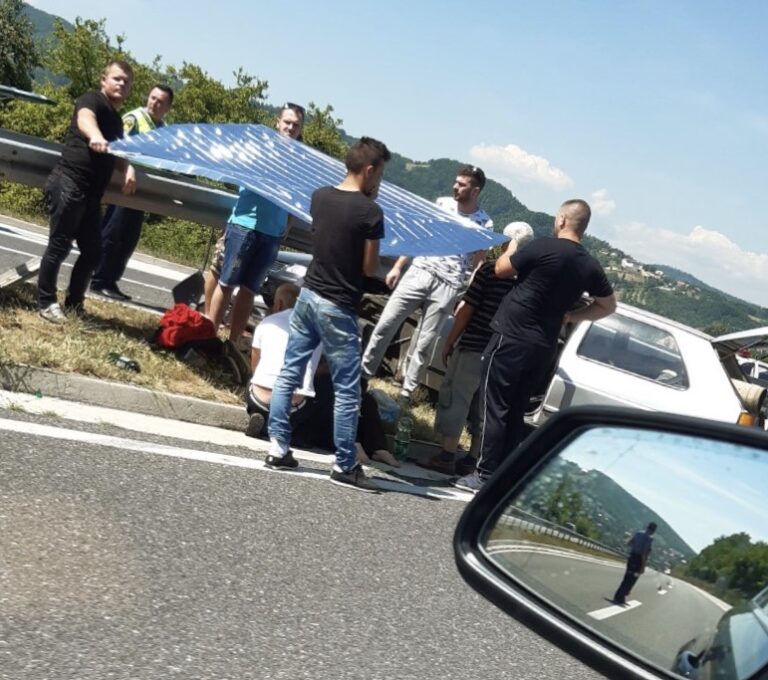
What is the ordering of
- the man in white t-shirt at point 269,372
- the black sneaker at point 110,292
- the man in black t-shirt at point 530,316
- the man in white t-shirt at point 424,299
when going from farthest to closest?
1. the black sneaker at point 110,292
2. the man in white t-shirt at point 424,299
3. the man in white t-shirt at point 269,372
4. the man in black t-shirt at point 530,316

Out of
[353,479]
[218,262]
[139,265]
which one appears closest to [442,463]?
[353,479]

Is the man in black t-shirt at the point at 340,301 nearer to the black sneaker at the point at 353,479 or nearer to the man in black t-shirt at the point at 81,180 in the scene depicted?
the black sneaker at the point at 353,479

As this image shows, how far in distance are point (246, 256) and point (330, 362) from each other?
2.03m

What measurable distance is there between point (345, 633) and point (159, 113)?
6531 mm

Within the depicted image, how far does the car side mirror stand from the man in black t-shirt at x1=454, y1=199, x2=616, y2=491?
15.7 ft

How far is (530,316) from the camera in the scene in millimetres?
7156

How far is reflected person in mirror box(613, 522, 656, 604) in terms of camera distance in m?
1.88

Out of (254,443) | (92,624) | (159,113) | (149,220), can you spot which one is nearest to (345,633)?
(92,624)

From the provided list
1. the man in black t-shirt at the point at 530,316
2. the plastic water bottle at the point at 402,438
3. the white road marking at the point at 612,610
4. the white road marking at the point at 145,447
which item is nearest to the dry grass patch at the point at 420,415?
the plastic water bottle at the point at 402,438

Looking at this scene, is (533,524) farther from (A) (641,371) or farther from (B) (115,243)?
(B) (115,243)

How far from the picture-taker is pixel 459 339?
8195 mm

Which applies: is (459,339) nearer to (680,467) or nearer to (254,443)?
(254,443)

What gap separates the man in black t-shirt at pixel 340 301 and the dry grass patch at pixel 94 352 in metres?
1.19

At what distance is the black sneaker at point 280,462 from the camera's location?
21.5 ft
